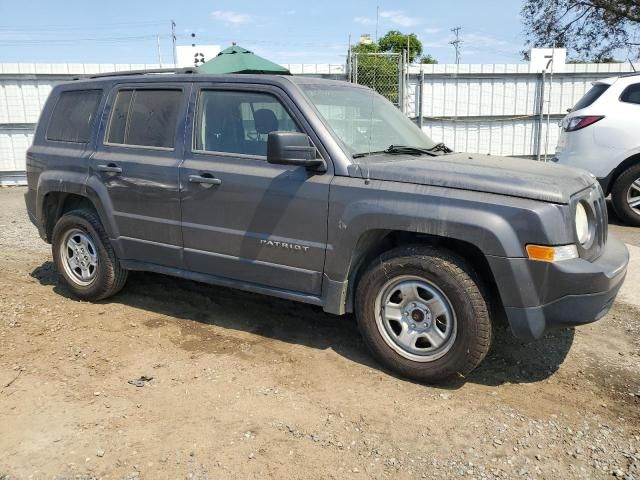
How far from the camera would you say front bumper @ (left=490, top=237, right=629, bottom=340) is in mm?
Result: 3152

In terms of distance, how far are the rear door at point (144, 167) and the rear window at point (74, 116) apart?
0.23m

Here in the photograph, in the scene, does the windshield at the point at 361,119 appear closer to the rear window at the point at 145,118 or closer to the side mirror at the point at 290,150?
the side mirror at the point at 290,150

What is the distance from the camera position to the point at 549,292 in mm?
3189

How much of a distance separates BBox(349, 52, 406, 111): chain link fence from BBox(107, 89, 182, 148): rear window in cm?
775

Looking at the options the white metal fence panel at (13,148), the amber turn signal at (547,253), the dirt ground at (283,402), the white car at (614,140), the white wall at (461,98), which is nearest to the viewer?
the dirt ground at (283,402)

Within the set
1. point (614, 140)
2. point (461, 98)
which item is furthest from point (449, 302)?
point (461, 98)

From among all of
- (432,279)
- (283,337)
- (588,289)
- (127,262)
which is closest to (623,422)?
(588,289)

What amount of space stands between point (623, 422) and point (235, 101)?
3251 millimetres

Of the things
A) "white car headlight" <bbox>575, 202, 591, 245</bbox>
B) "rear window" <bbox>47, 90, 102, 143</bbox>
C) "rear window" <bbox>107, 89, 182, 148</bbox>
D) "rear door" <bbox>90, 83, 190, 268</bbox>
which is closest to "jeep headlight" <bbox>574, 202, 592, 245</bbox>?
"white car headlight" <bbox>575, 202, 591, 245</bbox>

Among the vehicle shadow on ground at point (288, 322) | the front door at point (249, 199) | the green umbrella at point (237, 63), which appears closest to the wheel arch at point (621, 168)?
the vehicle shadow on ground at point (288, 322)

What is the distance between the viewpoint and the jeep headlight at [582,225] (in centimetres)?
333

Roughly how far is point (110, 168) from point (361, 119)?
2.08m

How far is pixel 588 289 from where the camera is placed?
3188 millimetres

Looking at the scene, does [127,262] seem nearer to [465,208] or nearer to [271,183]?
[271,183]
